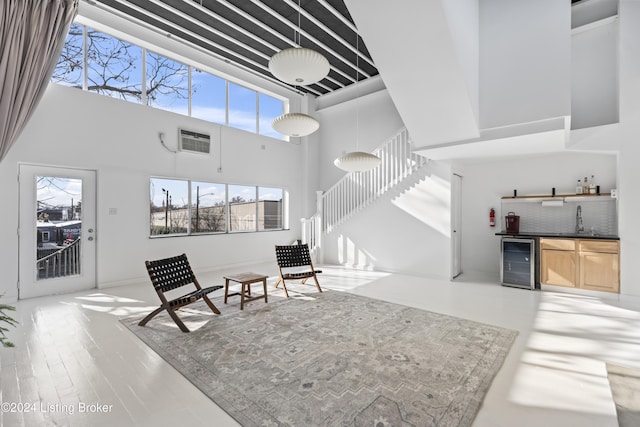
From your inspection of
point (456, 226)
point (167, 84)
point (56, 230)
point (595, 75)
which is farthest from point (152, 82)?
point (595, 75)

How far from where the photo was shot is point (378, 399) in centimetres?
228

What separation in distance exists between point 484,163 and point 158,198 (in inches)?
289

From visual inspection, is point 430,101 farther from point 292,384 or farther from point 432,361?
point 292,384

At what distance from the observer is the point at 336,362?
2.83 m

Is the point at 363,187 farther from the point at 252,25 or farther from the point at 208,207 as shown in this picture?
the point at 252,25

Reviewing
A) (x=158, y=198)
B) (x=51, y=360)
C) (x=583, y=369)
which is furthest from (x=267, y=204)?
(x=583, y=369)

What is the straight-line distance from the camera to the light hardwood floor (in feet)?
7.00

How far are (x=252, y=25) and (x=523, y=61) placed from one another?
4951 mm

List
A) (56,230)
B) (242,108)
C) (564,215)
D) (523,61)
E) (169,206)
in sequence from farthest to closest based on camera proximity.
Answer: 1. (242,108)
2. (169,206)
3. (564,215)
4. (56,230)
5. (523,61)

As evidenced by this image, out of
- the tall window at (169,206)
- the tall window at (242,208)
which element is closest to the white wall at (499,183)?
the tall window at (242,208)

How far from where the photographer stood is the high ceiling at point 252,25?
536 centimetres

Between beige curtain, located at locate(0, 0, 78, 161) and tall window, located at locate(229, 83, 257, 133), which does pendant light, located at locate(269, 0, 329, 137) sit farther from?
tall window, located at locate(229, 83, 257, 133)

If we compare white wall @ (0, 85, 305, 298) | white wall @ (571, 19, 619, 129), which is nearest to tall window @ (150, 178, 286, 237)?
white wall @ (0, 85, 305, 298)

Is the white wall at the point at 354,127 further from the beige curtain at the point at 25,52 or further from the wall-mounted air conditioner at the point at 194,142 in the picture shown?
the beige curtain at the point at 25,52
